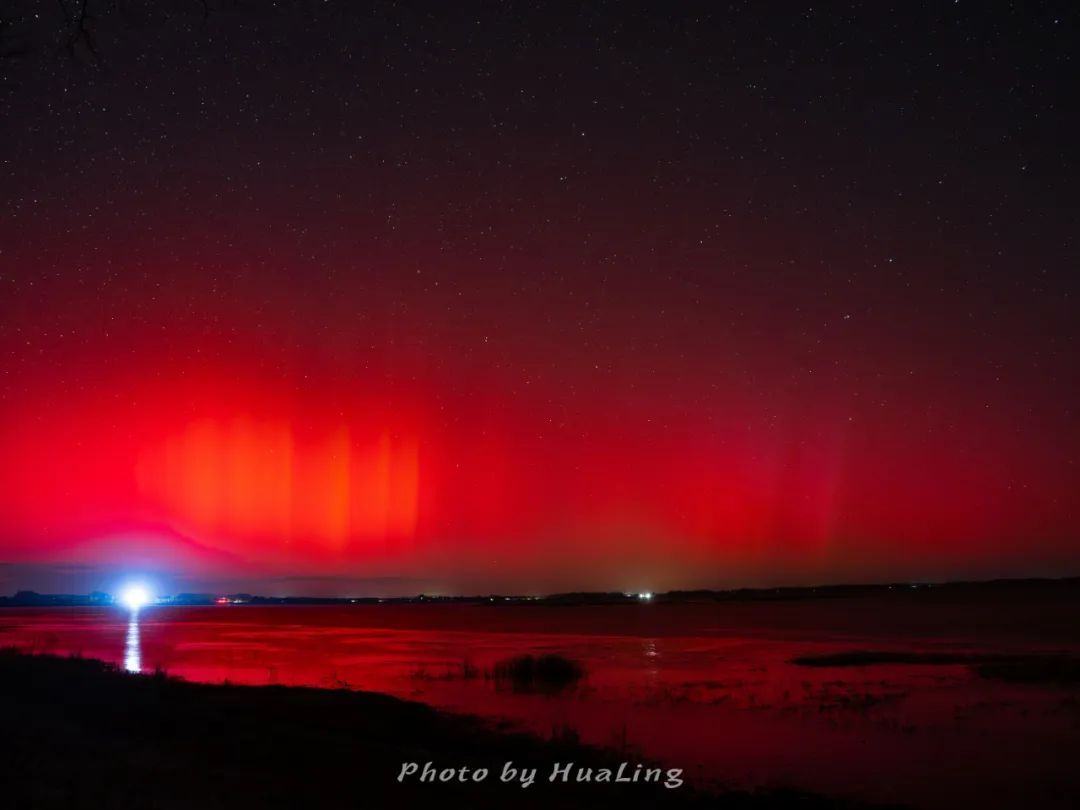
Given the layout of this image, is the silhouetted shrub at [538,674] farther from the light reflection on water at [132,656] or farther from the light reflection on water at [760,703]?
the light reflection on water at [132,656]

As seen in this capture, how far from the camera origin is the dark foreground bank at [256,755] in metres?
12.4

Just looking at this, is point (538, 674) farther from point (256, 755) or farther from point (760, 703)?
point (256, 755)

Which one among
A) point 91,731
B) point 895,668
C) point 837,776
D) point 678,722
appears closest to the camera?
point 91,731

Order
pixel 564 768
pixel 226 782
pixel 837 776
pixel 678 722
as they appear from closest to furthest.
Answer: pixel 226 782 → pixel 564 768 → pixel 837 776 → pixel 678 722

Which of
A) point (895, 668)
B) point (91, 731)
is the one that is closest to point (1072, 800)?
point (91, 731)

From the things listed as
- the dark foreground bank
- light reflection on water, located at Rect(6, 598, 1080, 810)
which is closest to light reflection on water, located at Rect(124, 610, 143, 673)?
light reflection on water, located at Rect(6, 598, 1080, 810)

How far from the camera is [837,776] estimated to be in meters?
21.3

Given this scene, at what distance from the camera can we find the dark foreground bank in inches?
487

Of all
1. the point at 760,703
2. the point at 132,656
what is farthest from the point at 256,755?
the point at 132,656

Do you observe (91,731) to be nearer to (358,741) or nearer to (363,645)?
(358,741)

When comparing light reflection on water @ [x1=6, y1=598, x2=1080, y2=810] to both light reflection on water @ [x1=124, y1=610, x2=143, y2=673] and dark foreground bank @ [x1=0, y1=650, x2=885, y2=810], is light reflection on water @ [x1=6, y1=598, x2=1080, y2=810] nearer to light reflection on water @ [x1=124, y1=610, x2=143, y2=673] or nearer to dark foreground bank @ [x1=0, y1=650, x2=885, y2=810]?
light reflection on water @ [x1=124, y1=610, x2=143, y2=673]

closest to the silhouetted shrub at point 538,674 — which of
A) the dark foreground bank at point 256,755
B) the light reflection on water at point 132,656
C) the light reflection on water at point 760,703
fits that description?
the light reflection on water at point 760,703

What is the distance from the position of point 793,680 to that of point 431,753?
24.6 meters

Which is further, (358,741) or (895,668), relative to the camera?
(895,668)
